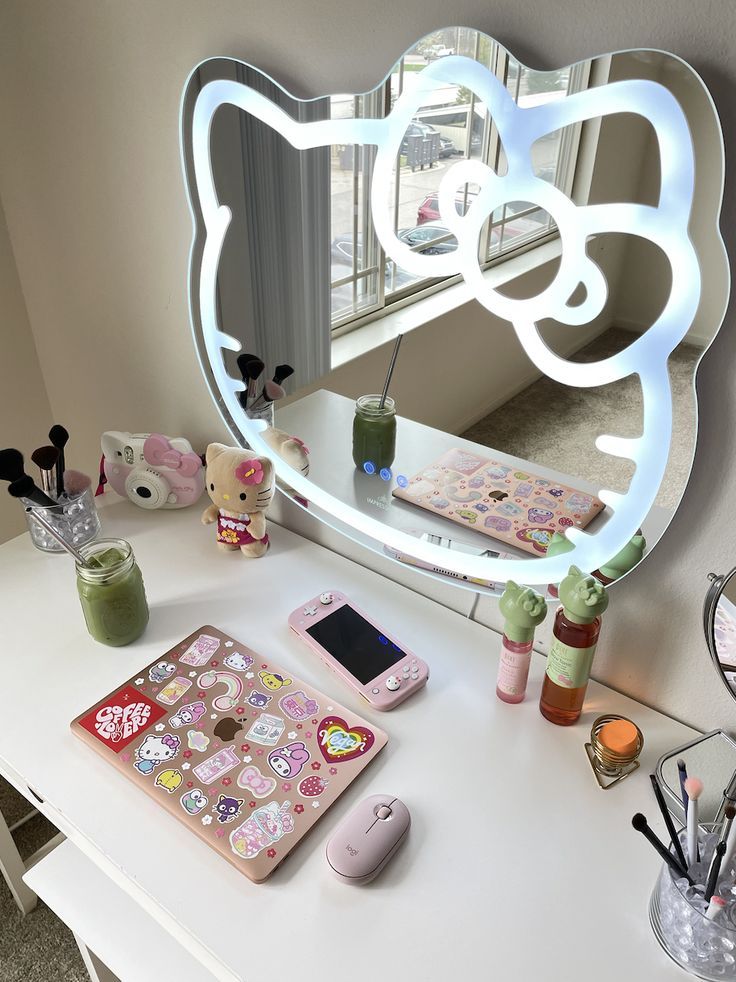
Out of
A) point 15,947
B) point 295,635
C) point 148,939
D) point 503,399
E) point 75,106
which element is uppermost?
point 75,106

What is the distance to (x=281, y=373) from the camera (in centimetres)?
112

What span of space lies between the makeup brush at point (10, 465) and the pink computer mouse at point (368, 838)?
0.67 metres

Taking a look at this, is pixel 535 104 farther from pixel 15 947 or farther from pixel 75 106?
pixel 15 947

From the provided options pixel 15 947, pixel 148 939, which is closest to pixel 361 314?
pixel 148 939

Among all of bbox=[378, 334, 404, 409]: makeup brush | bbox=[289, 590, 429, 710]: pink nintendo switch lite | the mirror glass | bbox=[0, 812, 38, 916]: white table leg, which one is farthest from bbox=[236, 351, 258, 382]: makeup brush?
bbox=[0, 812, 38, 916]: white table leg

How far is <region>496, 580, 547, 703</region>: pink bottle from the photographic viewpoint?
91 cm

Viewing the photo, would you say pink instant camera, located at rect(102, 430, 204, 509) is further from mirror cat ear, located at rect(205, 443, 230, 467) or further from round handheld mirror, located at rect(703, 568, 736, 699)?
round handheld mirror, located at rect(703, 568, 736, 699)

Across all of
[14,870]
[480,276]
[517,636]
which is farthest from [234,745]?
[14,870]

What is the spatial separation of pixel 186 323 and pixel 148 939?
0.90 m

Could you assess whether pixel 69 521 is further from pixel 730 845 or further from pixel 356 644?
pixel 730 845

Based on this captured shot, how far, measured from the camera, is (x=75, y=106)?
3.88ft

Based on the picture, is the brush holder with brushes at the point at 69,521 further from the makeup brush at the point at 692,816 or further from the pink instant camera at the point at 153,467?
the makeup brush at the point at 692,816

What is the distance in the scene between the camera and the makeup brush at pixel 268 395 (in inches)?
44.8

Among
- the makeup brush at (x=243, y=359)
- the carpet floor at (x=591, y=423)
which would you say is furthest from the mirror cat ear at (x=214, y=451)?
the carpet floor at (x=591, y=423)
